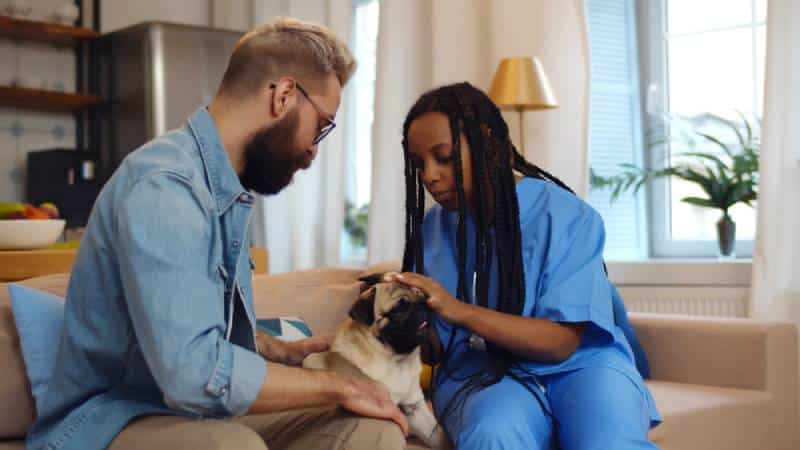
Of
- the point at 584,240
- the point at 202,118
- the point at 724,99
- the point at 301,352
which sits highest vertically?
the point at 724,99

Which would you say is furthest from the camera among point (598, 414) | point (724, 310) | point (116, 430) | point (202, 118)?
point (724, 310)

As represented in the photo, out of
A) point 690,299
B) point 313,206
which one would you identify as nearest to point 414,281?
point 690,299

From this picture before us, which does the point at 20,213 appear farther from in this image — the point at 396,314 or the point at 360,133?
the point at 360,133

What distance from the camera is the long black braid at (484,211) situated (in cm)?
191

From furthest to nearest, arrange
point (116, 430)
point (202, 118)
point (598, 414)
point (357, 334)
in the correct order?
point (357, 334)
point (598, 414)
point (202, 118)
point (116, 430)

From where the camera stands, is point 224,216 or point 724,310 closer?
point 224,216

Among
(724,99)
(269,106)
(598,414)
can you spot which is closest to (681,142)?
(724,99)

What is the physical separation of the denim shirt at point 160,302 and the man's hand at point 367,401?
156mm

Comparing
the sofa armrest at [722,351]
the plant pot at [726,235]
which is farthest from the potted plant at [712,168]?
the sofa armrest at [722,351]

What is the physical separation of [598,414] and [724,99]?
2456 millimetres

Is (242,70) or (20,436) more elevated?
(242,70)

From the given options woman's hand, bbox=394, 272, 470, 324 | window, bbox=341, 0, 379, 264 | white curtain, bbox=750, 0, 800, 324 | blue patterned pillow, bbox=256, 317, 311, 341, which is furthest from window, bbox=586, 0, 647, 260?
woman's hand, bbox=394, 272, 470, 324

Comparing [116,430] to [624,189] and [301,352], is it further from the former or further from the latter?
[624,189]

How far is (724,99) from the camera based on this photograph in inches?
150
